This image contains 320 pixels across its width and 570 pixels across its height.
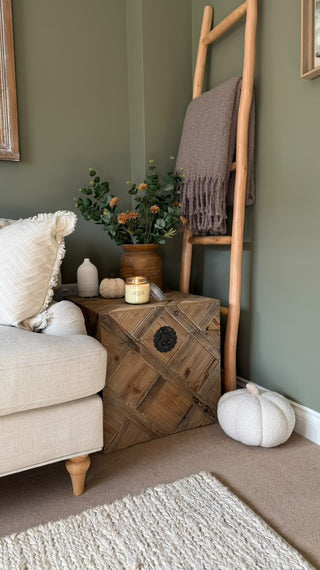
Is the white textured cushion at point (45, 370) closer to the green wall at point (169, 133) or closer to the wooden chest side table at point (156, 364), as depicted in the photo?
the wooden chest side table at point (156, 364)

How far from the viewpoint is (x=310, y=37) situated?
129 centimetres

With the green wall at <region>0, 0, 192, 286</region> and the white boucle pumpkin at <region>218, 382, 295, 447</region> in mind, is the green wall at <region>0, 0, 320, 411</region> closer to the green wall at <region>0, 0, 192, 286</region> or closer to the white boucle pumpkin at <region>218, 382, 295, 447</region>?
the green wall at <region>0, 0, 192, 286</region>

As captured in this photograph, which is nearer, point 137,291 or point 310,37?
point 310,37

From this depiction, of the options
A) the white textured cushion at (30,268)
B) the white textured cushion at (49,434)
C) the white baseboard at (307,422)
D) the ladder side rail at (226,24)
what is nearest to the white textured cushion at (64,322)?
the white textured cushion at (30,268)

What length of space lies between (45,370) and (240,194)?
3.21ft

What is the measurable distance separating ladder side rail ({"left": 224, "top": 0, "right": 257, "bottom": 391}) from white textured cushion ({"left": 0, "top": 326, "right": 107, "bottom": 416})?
69 cm

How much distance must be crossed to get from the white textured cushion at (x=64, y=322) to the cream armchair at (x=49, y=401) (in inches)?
3.0

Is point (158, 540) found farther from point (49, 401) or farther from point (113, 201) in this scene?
point (113, 201)

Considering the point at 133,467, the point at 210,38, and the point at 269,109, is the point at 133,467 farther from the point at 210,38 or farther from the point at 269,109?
the point at 210,38

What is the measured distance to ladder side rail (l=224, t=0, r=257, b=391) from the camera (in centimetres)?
150

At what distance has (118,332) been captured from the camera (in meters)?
1.36

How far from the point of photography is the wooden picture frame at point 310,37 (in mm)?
1272

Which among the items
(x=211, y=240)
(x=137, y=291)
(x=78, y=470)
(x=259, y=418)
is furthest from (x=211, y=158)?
(x=78, y=470)

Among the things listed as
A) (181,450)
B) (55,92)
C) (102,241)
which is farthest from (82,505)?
(55,92)
